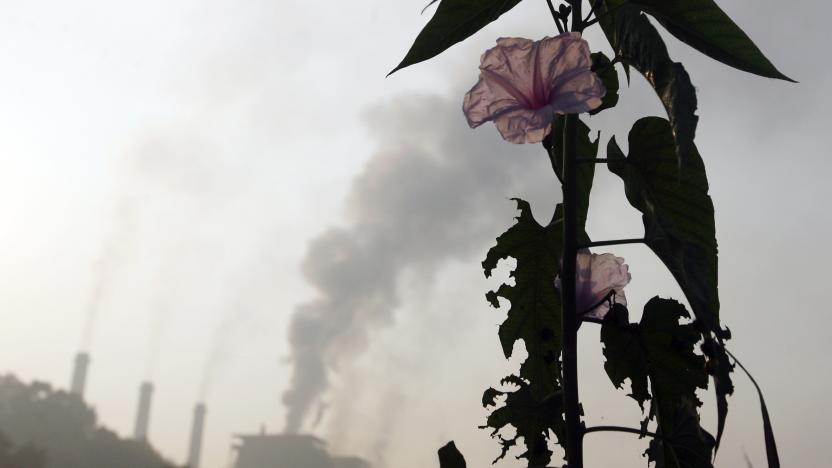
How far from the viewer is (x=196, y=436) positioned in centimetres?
8906

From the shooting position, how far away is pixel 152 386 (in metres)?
87.1

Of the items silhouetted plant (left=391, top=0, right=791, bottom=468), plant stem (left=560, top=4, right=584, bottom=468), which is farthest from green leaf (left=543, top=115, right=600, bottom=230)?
plant stem (left=560, top=4, right=584, bottom=468)

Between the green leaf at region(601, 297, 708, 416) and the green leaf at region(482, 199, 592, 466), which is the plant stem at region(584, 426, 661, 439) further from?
the green leaf at region(482, 199, 592, 466)

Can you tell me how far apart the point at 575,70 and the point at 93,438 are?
8504cm

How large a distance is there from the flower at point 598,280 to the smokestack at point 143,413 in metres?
89.6

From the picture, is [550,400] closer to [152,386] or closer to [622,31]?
[622,31]

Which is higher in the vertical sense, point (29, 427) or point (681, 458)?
point (29, 427)

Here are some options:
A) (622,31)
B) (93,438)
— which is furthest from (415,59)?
(93,438)

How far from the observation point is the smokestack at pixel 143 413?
85.0 metres

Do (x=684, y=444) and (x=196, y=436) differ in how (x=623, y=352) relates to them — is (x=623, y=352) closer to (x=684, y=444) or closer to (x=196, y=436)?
(x=684, y=444)

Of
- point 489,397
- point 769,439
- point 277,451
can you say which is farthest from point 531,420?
point 277,451

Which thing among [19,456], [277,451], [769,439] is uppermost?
[277,451]

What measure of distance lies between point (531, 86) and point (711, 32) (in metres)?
0.37

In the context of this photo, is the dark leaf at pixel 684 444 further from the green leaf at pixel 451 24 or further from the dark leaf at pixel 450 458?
the green leaf at pixel 451 24
